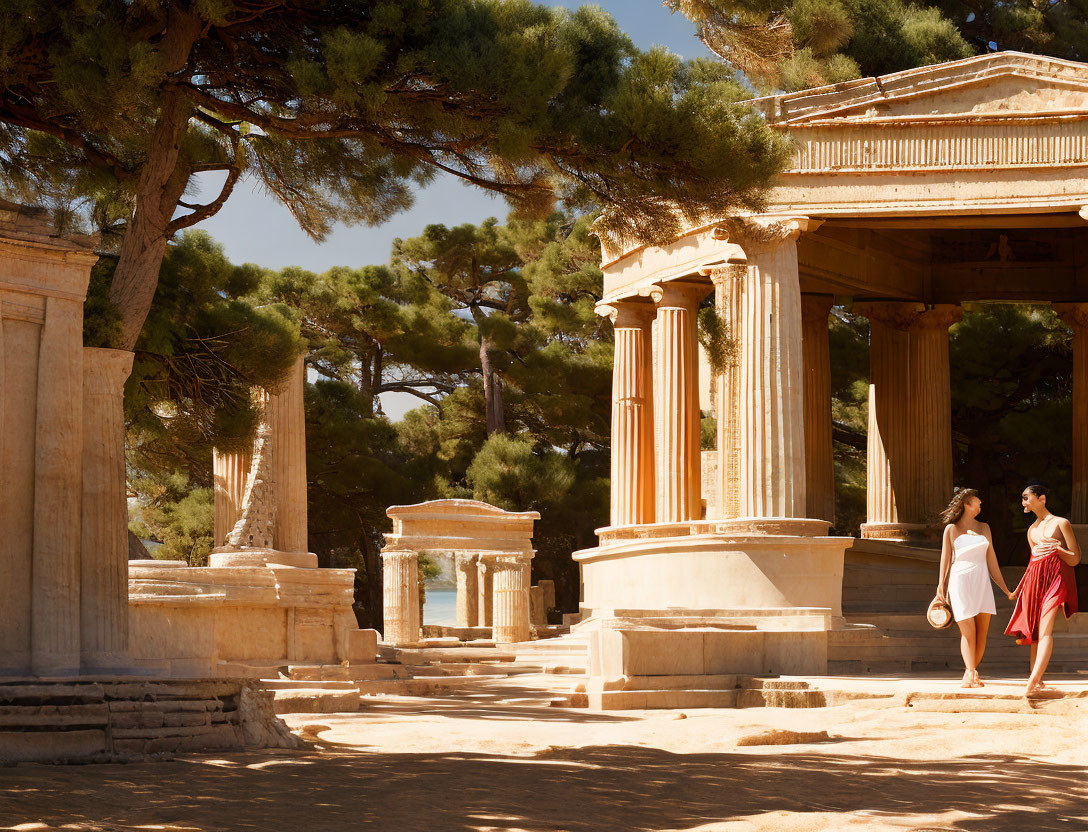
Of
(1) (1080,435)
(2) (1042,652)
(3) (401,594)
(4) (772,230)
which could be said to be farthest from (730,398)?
(3) (401,594)

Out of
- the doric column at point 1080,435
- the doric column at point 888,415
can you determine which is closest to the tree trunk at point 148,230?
the doric column at point 888,415

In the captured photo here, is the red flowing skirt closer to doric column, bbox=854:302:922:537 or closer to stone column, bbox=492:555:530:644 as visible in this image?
doric column, bbox=854:302:922:537

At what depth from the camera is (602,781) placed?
6.73 m

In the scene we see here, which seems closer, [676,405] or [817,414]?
[676,405]

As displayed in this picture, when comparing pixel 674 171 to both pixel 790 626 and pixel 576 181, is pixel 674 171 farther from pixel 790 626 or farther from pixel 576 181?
pixel 790 626

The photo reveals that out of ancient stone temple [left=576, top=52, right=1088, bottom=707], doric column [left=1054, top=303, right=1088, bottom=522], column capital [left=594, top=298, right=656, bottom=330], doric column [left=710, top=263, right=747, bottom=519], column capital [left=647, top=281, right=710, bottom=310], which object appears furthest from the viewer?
column capital [left=594, top=298, right=656, bottom=330]

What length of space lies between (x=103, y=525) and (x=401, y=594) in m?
17.2

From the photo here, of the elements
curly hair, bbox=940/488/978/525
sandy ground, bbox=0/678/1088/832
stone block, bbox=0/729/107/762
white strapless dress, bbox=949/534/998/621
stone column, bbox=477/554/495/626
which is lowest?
stone column, bbox=477/554/495/626

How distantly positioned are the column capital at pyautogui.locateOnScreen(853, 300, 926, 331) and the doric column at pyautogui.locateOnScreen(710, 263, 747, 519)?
17.4 feet

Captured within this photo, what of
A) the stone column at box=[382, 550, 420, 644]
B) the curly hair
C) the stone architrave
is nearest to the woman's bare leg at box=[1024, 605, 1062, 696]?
the curly hair

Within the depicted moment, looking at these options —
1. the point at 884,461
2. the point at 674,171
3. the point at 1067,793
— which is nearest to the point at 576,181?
the point at 674,171

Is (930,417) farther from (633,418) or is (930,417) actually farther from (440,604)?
(440,604)

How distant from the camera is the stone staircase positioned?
14.5 meters

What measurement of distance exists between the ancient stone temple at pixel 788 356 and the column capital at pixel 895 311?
0.34 meters
